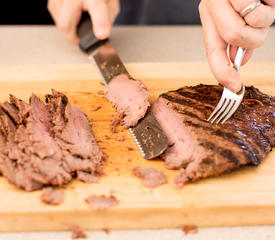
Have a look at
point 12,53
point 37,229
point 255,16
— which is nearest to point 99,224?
point 37,229

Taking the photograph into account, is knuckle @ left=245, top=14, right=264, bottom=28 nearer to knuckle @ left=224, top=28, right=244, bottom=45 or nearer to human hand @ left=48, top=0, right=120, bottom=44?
knuckle @ left=224, top=28, right=244, bottom=45

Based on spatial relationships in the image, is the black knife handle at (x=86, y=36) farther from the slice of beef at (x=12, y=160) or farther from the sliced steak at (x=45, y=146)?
the slice of beef at (x=12, y=160)

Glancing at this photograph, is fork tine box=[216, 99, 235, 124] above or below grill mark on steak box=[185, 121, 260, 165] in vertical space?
above

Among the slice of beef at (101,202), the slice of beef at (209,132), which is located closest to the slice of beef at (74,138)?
the slice of beef at (101,202)

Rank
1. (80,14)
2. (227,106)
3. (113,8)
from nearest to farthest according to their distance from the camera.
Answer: (227,106) → (80,14) → (113,8)

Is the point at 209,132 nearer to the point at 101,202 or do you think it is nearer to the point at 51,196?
the point at 101,202

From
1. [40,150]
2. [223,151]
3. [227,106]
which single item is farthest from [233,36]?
[40,150]

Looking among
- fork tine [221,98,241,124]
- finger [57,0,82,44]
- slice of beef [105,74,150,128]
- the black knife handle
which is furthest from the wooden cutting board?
finger [57,0,82,44]
